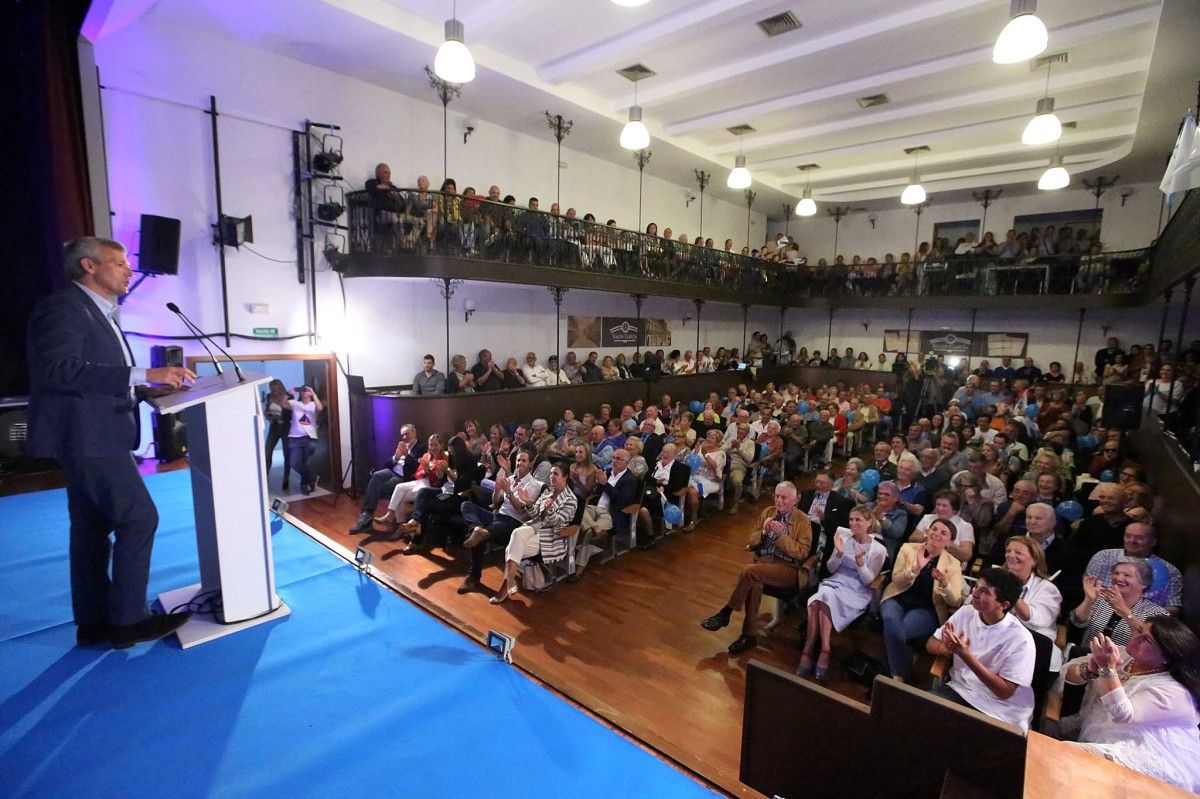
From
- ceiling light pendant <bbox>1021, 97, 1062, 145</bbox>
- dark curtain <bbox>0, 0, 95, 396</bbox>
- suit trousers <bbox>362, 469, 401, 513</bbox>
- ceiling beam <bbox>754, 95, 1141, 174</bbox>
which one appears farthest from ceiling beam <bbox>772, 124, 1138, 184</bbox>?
dark curtain <bbox>0, 0, 95, 396</bbox>

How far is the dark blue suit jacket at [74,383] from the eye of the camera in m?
2.25

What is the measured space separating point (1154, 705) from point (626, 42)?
7865 millimetres

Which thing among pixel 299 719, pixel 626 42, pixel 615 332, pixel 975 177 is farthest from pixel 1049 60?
pixel 299 719

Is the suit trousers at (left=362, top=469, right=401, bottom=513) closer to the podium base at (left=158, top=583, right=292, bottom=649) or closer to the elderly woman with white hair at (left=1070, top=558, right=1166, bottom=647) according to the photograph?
the podium base at (left=158, top=583, right=292, bottom=649)

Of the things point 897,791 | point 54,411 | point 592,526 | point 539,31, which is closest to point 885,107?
point 539,31

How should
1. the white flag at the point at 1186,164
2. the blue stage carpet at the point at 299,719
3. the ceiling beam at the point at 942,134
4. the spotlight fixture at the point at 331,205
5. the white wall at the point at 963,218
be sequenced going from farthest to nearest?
the white wall at the point at 963,218, the ceiling beam at the point at 942,134, the spotlight fixture at the point at 331,205, the white flag at the point at 1186,164, the blue stage carpet at the point at 299,719

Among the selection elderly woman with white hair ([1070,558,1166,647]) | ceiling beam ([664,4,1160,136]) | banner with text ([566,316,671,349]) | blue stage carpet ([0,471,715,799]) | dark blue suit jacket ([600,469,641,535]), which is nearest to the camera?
blue stage carpet ([0,471,715,799])

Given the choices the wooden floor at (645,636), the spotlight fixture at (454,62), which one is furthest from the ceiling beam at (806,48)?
the wooden floor at (645,636)

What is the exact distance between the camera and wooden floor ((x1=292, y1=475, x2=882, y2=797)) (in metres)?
2.97

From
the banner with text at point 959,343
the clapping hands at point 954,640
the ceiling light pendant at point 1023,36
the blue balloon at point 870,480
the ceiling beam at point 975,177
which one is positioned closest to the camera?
the clapping hands at point 954,640

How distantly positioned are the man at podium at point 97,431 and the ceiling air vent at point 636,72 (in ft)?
25.2

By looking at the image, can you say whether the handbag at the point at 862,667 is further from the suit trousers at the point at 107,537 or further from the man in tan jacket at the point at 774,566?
the suit trousers at the point at 107,537

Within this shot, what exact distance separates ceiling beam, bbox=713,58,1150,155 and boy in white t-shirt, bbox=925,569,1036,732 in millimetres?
8107

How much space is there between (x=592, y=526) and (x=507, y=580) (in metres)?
0.93
